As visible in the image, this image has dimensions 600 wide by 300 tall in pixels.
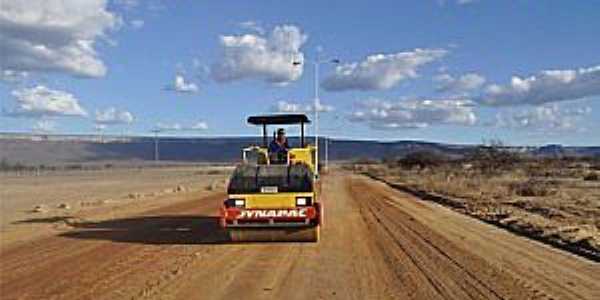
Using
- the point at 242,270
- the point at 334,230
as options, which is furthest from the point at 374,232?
the point at 242,270

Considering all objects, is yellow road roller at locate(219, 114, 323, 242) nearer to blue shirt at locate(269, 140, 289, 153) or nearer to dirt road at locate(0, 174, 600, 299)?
dirt road at locate(0, 174, 600, 299)

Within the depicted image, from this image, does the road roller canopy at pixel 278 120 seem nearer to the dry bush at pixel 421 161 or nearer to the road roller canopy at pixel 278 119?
the road roller canopy at pixel 278 119

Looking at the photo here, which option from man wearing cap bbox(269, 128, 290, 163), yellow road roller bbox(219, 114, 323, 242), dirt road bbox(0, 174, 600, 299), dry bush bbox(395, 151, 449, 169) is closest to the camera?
dirt road bbox(0, 174, 600, 299)

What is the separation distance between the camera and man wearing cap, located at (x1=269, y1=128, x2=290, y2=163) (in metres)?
21.0

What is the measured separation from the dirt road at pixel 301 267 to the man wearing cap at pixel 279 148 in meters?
2.22

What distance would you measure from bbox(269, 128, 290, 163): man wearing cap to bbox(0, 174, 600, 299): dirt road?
2219 mm

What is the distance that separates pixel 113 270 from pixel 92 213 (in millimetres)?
19220

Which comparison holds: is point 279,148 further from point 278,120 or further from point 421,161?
point 421,161

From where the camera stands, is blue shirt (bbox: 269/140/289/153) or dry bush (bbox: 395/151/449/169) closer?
blue shirt (bbox: 269/140/289/153)

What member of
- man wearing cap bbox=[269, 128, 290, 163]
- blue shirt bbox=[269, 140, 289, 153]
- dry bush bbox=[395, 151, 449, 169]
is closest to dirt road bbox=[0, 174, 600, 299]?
man wearing cap bbox=[269, 128, 290, 163]

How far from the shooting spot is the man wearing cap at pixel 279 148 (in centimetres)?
2105

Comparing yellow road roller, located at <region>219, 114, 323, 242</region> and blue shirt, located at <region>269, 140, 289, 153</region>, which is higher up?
blue shirt, located at <region>269, 140, 289, 153</region>

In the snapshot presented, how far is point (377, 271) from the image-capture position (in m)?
14.1

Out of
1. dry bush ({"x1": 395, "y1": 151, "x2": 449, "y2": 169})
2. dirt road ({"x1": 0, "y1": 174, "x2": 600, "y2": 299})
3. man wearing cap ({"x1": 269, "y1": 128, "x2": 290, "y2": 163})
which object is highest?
man wearing cap ({"x1": 269, "y1": 128, "x2": 290, "y2": 163})
